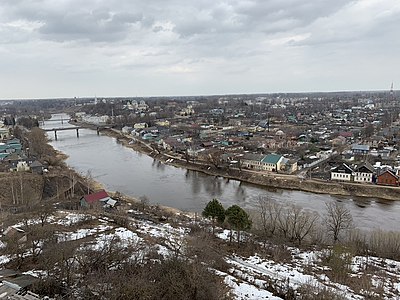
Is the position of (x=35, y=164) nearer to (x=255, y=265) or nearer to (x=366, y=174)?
(x=255, y=265)

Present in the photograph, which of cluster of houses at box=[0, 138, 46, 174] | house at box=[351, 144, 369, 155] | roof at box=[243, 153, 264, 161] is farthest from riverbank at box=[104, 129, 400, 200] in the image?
cluster of houses at box=[0, 138, 46, 174]

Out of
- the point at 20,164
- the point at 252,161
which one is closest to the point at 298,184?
the point at 252,161

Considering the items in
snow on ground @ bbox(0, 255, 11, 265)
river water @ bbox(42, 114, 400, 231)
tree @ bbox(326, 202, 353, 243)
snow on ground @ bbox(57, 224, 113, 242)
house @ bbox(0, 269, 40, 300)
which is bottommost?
river water @ bbox(42, 114, 400, 231)

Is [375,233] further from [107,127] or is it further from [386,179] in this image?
[107,127]

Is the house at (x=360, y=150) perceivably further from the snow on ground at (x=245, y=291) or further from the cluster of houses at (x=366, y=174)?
the snow on ground at (x=245, y=291)

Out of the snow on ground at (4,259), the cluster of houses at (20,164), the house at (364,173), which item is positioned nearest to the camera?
the snow on ground at (4,259)

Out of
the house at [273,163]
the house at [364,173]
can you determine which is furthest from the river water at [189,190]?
the house at [273,163]

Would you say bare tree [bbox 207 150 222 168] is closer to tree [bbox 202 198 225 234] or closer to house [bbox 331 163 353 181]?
house [bbox 331 163 353 181]

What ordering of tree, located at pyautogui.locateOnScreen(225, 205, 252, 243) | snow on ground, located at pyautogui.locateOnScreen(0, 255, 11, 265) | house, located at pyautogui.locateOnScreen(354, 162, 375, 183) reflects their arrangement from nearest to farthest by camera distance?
snow on ground, located at pyautogui.locateOnScreen(0, 255, 11, 265), tree, located at pyautogui.locateOnScreen(225, 205, 252, 243), house, located at pyautogui.locateOnScreen(354, 162, 375, 183)
